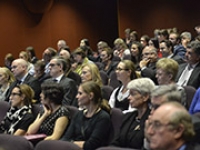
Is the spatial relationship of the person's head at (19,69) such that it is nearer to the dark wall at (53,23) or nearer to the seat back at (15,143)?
the seat back at (15,143)

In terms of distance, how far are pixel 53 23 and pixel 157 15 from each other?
3074 millimetres

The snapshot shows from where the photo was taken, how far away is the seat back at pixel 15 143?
3.14 m

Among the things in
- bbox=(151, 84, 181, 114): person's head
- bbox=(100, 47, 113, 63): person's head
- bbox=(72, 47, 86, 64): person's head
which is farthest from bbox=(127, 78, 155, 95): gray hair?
bbox=(100, 47, 113, 63): person's head

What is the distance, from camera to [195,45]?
4.98 meters

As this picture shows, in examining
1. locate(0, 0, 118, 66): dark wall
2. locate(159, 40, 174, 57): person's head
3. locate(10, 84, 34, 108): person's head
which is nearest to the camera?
locate(10, 84, 34, 108): person's head

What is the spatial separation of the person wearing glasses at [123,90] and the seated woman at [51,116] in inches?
26.4

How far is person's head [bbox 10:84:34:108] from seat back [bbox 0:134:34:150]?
1017 mm

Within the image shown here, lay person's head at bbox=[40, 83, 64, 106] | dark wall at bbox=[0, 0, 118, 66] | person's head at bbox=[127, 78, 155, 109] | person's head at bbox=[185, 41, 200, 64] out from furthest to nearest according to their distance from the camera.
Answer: dark wall at bbox=[0, 0, 118, 66] < person's head at bbox=[185, 41, 200, 64] < person's head at bbox=[40, 83, 64, 106] < person's head at bbox=[127, 78, 155, 109]

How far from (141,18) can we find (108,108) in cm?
888

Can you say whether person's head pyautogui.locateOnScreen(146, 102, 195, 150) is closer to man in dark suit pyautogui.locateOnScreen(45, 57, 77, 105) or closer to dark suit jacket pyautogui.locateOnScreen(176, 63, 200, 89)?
dark suit jacket pyautogui.locateOnScreen(176, 63, 200, 89)

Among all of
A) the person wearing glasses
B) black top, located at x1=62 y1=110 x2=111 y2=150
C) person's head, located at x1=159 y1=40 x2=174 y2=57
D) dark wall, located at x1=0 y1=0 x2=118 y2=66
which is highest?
dark wall, located at x1=0 y1=0 x2=118 y2=66

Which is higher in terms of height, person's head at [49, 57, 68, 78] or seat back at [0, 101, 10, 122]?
person's head at [49, 57, 68, 78]

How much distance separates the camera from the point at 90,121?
12.1 ft

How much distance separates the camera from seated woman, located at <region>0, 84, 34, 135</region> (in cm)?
419
